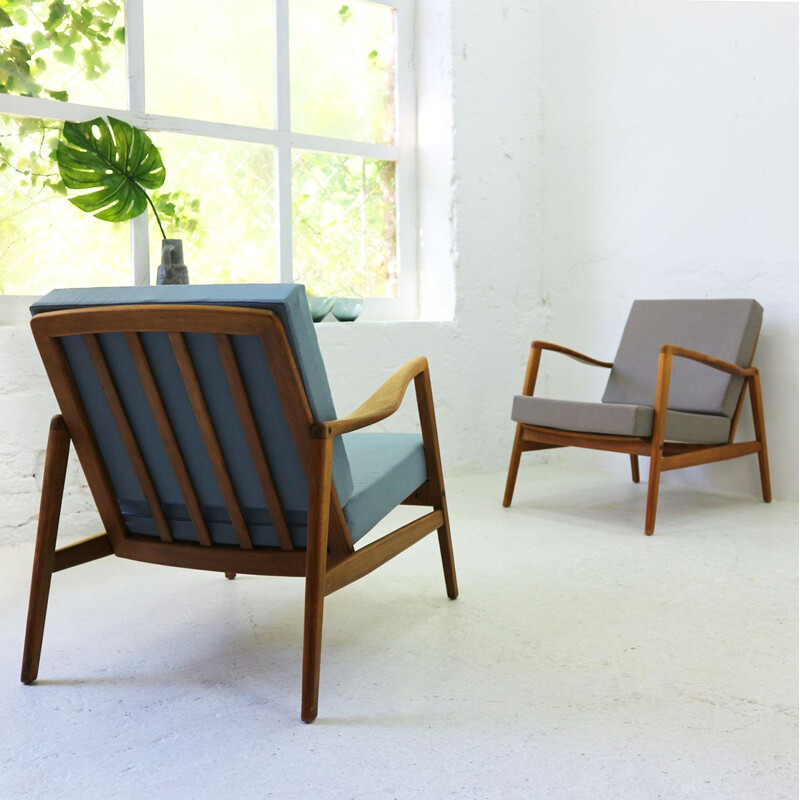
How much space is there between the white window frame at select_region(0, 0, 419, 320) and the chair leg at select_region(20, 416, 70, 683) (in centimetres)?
162

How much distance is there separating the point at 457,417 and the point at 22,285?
6.30ft

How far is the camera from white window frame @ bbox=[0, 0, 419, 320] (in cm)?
326

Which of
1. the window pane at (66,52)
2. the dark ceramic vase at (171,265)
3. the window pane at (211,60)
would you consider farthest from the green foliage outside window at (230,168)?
the dark ceramic vase at (171,265)

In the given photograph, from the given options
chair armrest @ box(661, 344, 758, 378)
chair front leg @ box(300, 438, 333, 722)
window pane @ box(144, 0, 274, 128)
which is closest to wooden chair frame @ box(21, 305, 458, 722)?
chair front leg @ box(300, 438, 333, 722)

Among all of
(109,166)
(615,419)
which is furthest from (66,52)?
(615,419)

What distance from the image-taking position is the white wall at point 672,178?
3367mm

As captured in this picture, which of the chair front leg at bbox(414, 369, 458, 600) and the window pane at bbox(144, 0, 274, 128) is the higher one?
the window pane at bbox(144, 0, 274, 128)

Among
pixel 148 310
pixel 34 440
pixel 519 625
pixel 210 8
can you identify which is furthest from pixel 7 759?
pixel 210 8

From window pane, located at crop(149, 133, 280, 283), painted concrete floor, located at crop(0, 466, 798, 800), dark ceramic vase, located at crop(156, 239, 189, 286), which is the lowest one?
painted concrete floor, located at crop(0, 466, 798, 800)

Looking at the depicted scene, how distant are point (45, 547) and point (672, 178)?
299 centimetres

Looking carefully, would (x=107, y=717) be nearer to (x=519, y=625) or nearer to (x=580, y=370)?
(x=519, y=625)

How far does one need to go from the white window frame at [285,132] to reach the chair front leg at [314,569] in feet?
6.50

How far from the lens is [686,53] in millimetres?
3656

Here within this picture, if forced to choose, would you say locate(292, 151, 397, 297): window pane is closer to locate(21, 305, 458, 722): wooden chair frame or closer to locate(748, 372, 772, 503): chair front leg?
locate(748, 372, 772, 503): chair front leg
